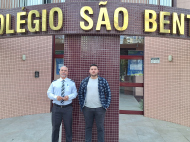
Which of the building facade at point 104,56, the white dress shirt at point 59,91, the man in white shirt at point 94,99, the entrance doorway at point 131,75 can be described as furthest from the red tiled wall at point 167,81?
the white dress shirt at point 59,91

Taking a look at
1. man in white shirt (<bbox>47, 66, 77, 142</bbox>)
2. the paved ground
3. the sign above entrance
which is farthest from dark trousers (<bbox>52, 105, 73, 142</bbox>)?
the sign above entrance

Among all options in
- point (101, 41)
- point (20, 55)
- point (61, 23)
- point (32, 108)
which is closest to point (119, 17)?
point (101, 41)

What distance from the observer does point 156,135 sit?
13.5ft

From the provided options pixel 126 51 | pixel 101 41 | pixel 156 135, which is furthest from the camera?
pixel 126 51

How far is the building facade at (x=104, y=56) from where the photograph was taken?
3.19 metres

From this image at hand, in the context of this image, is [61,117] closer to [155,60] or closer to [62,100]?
[62,100]

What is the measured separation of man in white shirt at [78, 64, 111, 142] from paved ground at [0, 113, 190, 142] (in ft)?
4.25

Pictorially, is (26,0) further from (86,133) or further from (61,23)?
(86,133)

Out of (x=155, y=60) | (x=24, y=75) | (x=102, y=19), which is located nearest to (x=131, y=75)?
(x=155, y=60)

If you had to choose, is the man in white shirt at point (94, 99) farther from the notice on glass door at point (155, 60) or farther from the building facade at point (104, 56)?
the notice on glass door at point (155, 60)

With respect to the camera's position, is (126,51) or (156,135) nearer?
(156,135)

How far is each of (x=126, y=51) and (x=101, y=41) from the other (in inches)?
122

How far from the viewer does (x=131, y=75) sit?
612 cm

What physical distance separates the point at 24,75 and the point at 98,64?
12.7ft
